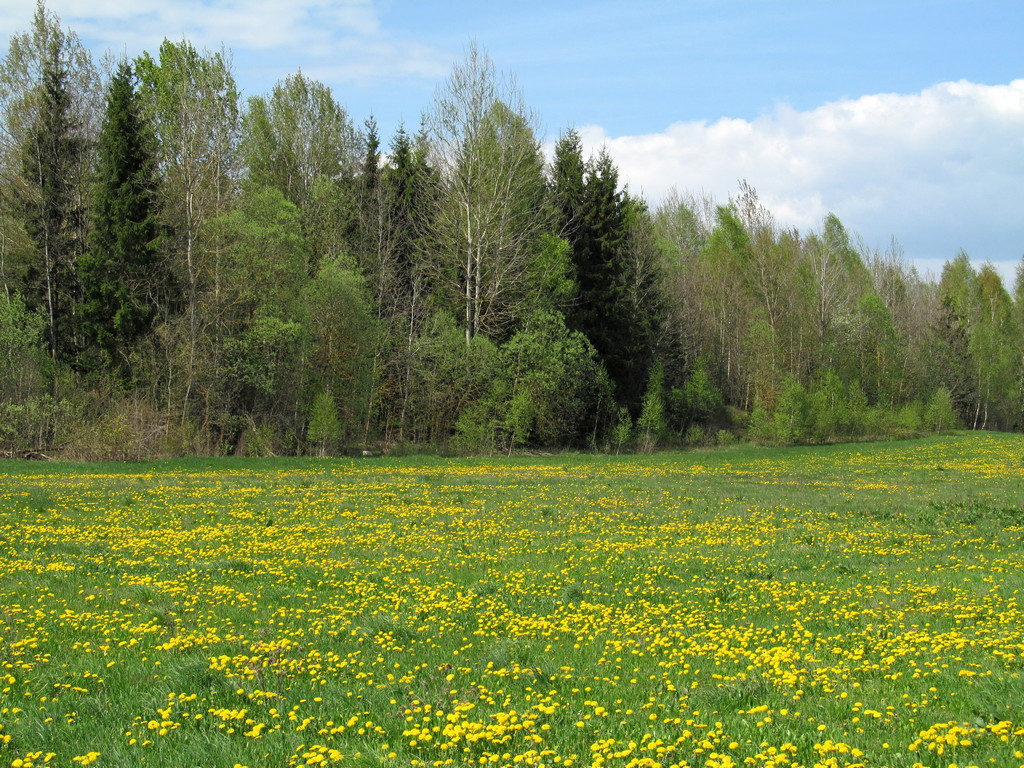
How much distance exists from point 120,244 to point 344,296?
11.1 m

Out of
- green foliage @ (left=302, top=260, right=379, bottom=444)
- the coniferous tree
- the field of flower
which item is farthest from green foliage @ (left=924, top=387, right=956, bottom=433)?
the coniferous tree

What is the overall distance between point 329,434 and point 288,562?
2758cm

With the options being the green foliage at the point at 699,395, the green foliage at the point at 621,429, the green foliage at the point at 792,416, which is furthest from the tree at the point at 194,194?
the green foliage at the point at 792,416

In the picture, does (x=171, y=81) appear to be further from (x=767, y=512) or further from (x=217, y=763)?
(x=217, y=763)

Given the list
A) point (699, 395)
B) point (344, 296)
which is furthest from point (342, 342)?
point (699, 395)

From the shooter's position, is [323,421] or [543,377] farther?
[543,377]

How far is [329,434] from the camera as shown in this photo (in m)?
41.6

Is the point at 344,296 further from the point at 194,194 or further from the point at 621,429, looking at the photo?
the point at 621,429

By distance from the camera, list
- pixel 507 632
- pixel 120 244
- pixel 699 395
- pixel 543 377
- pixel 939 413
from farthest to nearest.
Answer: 1. pixel 939 413
2. pixel 699 395
3. pixel 543 377
4. pixel 120 244
5. pixel 507 632

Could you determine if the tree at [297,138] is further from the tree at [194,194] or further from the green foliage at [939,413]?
the green foliage at [939,413]

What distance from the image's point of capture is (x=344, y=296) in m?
43.0

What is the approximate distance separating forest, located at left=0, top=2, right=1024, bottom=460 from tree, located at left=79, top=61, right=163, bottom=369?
0.37 feet

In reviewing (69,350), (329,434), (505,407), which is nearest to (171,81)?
(69,350)

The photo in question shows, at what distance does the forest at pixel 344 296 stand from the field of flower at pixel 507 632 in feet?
56.0
